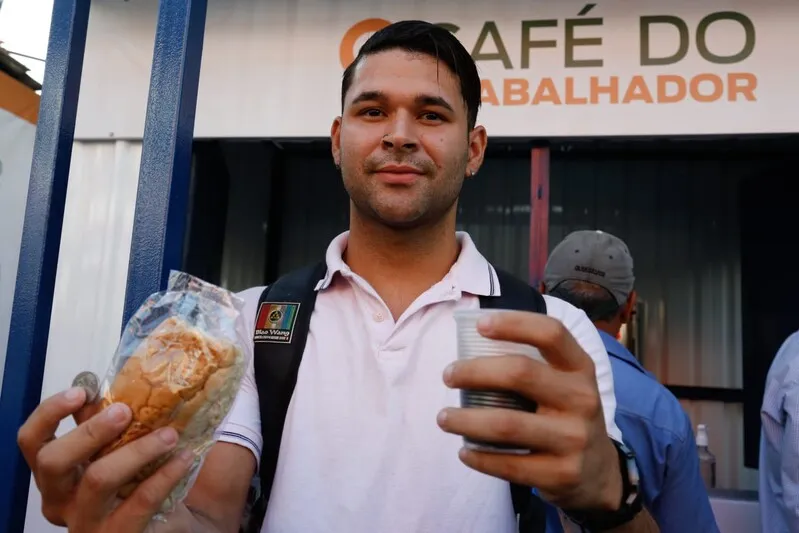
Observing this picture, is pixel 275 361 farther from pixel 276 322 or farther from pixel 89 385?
pixel 89 385

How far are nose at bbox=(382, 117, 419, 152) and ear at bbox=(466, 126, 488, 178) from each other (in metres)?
0.25

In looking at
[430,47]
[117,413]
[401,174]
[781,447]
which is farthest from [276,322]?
[781,447]

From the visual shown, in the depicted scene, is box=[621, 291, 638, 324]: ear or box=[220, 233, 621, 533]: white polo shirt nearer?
box=[220, 233, 621, 533]: white polo shirt

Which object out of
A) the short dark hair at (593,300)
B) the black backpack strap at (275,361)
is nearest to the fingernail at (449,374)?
the black backpack strap at (275,361)

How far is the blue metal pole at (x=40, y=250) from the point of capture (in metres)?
1.22

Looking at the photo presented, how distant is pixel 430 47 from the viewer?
150 centimetres

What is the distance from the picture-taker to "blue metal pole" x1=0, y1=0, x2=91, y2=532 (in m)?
1.22

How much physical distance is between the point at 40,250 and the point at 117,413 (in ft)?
2.22

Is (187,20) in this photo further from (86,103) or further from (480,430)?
(86,103)

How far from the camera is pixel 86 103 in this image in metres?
3.60

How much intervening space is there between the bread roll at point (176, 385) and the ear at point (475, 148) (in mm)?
928

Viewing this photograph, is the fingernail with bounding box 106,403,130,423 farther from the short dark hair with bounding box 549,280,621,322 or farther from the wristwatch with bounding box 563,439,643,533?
the short dark hair with bounding box 549,280,621,322

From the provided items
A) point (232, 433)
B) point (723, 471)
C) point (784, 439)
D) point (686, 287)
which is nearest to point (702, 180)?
point (686, 287)

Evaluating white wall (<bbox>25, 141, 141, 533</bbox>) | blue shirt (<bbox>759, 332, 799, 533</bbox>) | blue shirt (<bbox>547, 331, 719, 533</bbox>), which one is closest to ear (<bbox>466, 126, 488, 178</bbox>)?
blue shirt (<bbox>547, 331, 719, 533</bbox>)
